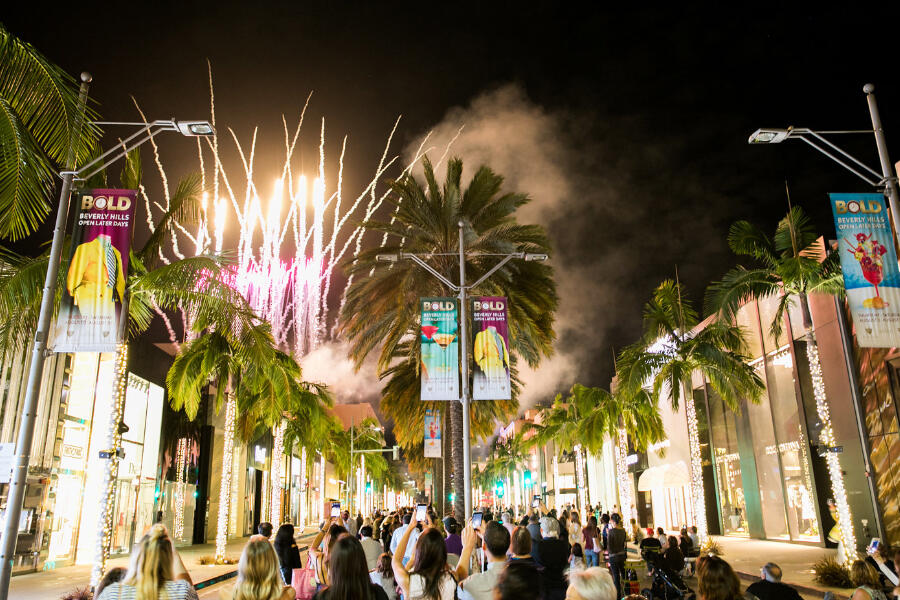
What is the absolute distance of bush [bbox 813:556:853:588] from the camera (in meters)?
15.2

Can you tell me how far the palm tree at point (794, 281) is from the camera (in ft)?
55.1

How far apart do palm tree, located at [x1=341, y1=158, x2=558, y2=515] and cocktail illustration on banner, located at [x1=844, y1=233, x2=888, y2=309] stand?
11576 mm

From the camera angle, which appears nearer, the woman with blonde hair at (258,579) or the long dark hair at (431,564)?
the woman with blonde hair at (258,579)

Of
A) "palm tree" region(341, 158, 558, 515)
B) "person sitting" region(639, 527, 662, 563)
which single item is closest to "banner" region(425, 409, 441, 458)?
"palm tree" region(341, 158, 558, 515)

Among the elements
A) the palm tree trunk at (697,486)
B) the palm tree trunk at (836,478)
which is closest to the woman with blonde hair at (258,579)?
the palm tree trunk at (836,478)

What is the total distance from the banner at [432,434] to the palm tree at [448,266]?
11.5 ft

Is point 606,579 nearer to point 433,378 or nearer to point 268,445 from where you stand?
point 433,378

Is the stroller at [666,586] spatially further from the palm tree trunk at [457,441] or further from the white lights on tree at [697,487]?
the white lights on tree at [697,487]

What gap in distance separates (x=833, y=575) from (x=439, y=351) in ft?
33.6

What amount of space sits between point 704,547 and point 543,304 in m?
9.75

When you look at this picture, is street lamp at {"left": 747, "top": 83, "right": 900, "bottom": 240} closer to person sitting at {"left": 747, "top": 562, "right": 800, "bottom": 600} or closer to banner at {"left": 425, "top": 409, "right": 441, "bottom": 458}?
person sitting at {"left": 747, "top": 562, "right": 800, "bottom": 600}

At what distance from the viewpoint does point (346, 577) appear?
4414mm

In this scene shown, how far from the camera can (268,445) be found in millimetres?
54375

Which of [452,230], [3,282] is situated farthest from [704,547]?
[3,282]
